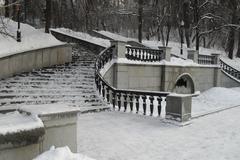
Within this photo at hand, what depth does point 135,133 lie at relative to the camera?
8773 millimetres

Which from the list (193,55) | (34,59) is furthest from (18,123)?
(193,55)

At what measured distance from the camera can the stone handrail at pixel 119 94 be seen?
11320 millimetres

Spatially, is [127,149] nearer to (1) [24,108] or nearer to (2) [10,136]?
(1) [24,108]

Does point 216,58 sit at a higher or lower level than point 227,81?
higher

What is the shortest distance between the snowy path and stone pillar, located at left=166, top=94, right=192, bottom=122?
310mm

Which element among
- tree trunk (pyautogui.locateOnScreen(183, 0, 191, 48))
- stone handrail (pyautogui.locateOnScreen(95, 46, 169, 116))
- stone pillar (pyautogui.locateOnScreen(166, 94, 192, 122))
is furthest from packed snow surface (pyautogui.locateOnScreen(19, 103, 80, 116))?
tree trunk (pyautogui.locateOnScreen(183, 0, 191, 48))

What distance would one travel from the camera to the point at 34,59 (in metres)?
15.7

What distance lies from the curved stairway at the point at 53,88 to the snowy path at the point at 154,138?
194 centimetres

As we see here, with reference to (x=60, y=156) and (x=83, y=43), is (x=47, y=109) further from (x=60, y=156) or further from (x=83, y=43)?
(x=83, y=43)

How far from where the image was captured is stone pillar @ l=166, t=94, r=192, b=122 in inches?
385

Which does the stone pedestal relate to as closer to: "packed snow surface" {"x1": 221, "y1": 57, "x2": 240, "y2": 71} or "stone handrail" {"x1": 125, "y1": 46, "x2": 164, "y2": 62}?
"stone handrail" {"x1": 125, "y1": 46, "x2": 164, "y2": 62}

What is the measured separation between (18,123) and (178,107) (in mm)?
5923

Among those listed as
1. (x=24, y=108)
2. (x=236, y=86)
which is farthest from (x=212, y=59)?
(x=24, y=108)

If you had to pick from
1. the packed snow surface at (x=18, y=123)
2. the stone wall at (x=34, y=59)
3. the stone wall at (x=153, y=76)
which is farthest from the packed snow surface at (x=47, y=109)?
the stone wall at (x=153, y=76)
